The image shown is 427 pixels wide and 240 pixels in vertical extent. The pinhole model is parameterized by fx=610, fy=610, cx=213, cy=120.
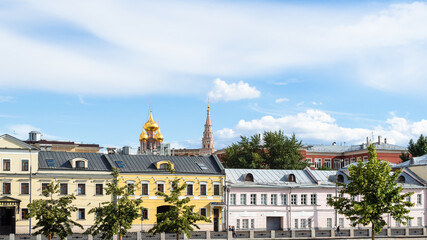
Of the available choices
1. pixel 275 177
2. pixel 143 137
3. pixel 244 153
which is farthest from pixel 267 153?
pixel 143 137

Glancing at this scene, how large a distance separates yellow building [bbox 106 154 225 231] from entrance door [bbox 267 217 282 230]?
635 cm

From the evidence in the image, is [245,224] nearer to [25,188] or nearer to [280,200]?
[280,200]

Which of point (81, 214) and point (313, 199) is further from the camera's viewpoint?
point (313, 199)

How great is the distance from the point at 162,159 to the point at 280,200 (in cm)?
1529

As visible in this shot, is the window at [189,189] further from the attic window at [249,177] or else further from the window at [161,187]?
the attic window at [249,177]

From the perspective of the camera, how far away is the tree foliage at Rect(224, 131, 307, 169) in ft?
319

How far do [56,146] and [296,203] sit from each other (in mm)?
61761

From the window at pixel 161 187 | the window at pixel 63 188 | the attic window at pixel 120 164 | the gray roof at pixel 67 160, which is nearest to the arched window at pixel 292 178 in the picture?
the window at pixel 161 187

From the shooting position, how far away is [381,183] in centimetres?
5409

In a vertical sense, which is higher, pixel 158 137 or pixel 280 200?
pixel 158 137

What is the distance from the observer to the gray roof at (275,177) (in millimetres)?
74300

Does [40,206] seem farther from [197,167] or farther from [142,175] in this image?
[197,167]

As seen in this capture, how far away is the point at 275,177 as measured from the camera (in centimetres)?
7756

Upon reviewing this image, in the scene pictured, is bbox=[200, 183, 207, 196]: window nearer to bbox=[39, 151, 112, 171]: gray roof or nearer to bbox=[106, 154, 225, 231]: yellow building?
bbox=[106, 154, 225, 231]: yellow building
